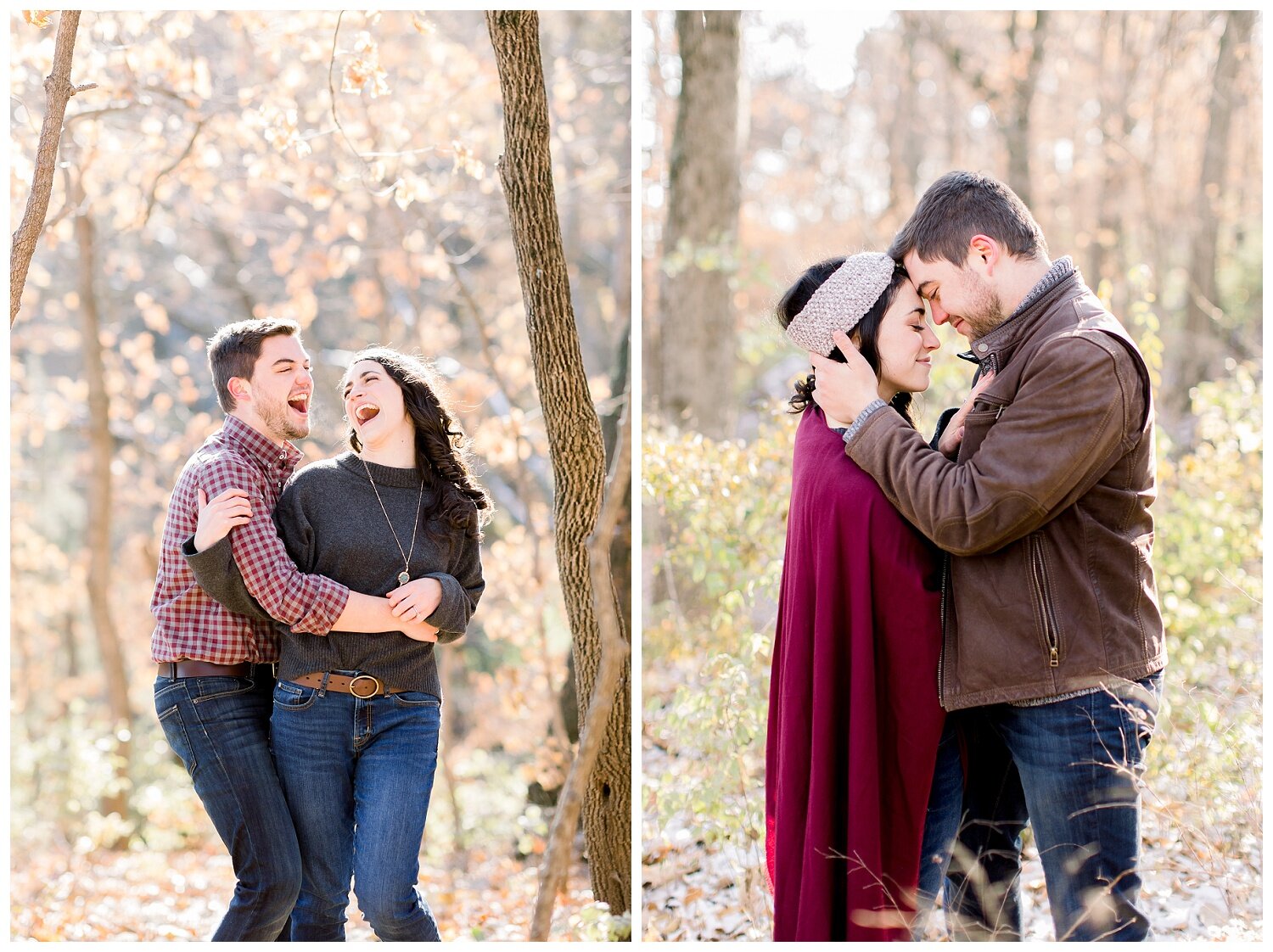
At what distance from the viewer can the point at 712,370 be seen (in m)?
6.89

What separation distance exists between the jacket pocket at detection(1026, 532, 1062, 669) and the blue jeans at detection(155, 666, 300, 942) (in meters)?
1.97

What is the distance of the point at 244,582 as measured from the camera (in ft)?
8.95

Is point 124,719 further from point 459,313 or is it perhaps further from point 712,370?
point 712,370

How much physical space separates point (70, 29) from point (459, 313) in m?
7.83

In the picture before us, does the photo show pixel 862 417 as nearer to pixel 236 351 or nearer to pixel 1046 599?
pixel 1046 599

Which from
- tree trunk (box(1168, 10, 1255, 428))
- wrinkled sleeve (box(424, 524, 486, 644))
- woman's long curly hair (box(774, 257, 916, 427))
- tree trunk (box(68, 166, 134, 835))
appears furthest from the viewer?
tree trunk (box(1168, 10, 1255, 428))

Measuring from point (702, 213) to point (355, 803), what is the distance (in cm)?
491

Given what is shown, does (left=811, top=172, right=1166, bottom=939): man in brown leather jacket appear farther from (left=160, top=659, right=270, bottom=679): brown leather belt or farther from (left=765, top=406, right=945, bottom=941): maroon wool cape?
(left=160, top=659, right=270, bottom=679): brown leather belt

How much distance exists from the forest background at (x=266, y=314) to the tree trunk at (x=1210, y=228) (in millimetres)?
5797

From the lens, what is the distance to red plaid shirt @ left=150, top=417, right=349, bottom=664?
270cm

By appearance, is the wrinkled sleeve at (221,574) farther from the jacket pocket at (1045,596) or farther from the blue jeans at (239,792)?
the jacket pocket at (1045,596)

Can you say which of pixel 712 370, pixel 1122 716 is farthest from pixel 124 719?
pixel 1122 716

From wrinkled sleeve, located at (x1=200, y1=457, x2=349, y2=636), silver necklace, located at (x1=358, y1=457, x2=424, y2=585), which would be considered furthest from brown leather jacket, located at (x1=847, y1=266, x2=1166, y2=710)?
wrinkled sleeve, located at (x1=200, y1=457, x2=349, y2=636)

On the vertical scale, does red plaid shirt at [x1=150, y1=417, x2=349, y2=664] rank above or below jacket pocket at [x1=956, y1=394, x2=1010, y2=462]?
below
